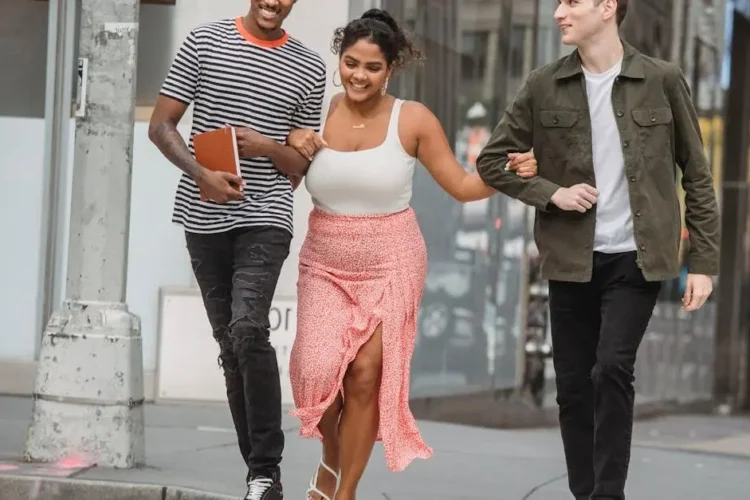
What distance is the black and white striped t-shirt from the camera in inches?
223

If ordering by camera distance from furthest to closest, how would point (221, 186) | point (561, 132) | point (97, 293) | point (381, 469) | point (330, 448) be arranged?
point (381, 469) < point (97, 293) < point (330, 448) < point (221, 186) < point (561, 132)

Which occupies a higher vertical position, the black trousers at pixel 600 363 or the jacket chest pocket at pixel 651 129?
the jacket chest pocket at pixel 651 129

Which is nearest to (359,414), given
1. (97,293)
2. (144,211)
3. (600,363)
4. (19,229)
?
(600,363)

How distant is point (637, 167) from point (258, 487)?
5.55 ft

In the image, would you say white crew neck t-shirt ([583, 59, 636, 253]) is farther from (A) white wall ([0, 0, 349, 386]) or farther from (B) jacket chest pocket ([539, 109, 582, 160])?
(A) white wall ([0, 0, 349, 386])

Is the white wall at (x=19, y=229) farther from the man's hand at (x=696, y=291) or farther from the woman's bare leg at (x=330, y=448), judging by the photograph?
the man's hand at (x=696, y=291)

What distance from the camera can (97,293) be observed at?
6.74 metres

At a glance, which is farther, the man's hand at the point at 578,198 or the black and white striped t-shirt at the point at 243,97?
the black and white striped t-shirt at the point at 243,97

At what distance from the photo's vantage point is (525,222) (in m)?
11.5

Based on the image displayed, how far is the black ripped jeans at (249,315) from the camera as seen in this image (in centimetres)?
560

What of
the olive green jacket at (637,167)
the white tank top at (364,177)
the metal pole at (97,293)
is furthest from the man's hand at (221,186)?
the metal pole at (97,293)

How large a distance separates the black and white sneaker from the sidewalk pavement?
379mm

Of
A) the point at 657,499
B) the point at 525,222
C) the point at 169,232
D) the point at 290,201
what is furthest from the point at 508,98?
the point at 290,201

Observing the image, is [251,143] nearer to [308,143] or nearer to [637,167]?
[308,143]
